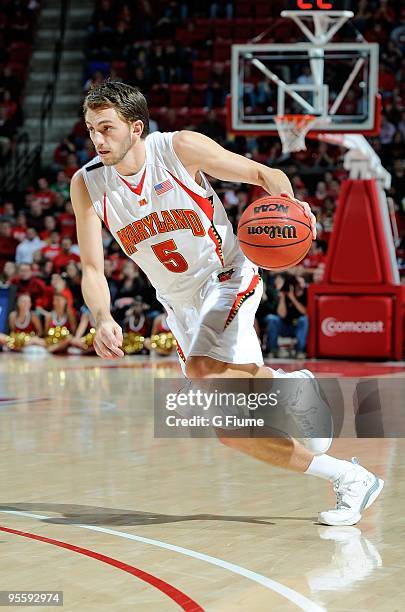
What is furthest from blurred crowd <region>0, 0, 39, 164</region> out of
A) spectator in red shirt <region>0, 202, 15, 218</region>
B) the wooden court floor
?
the wooden court floor

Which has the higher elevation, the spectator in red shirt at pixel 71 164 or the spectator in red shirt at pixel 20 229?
the spectator in red shirt at pixel 71 164

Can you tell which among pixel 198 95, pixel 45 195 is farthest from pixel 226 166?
pixel 198 95

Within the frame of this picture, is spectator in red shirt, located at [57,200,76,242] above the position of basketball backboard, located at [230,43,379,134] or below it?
below

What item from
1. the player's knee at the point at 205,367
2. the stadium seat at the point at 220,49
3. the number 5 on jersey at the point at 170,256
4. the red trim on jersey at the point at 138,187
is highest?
the stadium seat at the point at 220,49

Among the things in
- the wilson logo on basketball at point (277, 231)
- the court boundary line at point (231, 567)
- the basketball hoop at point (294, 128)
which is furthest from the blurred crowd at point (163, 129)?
the court boundary line at point (231, 567)

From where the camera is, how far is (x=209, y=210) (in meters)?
4.92

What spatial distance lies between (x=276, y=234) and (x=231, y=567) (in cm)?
148

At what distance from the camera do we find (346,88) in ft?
41.1

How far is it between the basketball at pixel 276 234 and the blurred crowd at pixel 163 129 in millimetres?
9183

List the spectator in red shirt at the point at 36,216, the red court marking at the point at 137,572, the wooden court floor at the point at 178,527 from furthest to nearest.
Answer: the spectator in red shirt at the point at 36,216
the wooden court floor at the point at 178,527
the red court marking at the point at 137,572

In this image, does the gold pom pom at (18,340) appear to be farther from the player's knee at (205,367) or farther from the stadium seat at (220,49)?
the player's knee at (205,367)

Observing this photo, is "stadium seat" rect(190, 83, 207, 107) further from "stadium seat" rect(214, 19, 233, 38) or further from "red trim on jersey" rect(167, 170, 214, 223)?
"red trim on jersey" rect(167, 170, 214, 223)

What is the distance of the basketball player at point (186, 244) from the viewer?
4695 millimetres

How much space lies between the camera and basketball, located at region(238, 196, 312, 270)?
461cm
